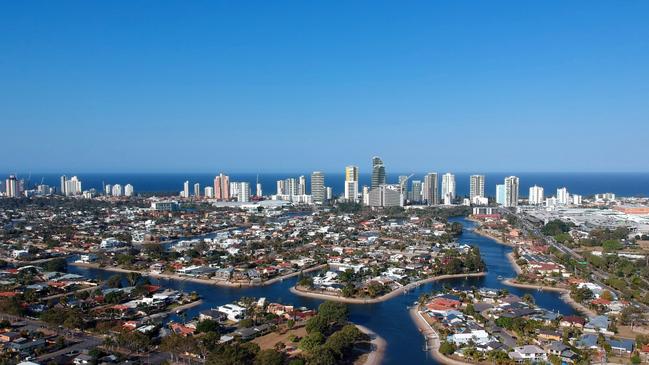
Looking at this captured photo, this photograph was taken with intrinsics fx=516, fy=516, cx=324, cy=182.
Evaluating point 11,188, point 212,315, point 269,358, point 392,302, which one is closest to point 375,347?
point 269,358

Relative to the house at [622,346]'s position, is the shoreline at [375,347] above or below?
below

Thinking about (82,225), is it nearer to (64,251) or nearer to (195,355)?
(64,251)

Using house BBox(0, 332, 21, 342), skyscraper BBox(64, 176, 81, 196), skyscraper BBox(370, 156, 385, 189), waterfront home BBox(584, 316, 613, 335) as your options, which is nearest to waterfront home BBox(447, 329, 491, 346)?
waterfront home BBox(584, 316, 613, 335)

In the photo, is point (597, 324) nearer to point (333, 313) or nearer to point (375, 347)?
point (375, 347)

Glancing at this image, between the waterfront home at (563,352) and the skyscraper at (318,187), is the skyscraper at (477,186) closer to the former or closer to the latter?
the skyscraper at (318,187)

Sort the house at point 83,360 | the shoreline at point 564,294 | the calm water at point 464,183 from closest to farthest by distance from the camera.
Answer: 1. the house at point 83,360
2. the shoreline at point 564,294
3. the calm water at point 464,183

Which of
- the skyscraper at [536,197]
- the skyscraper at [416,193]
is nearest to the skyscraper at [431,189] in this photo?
the skyscraper at [416,193]

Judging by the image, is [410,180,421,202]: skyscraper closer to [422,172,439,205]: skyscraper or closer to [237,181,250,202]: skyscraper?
[422,172,439,205]: skyscraper
